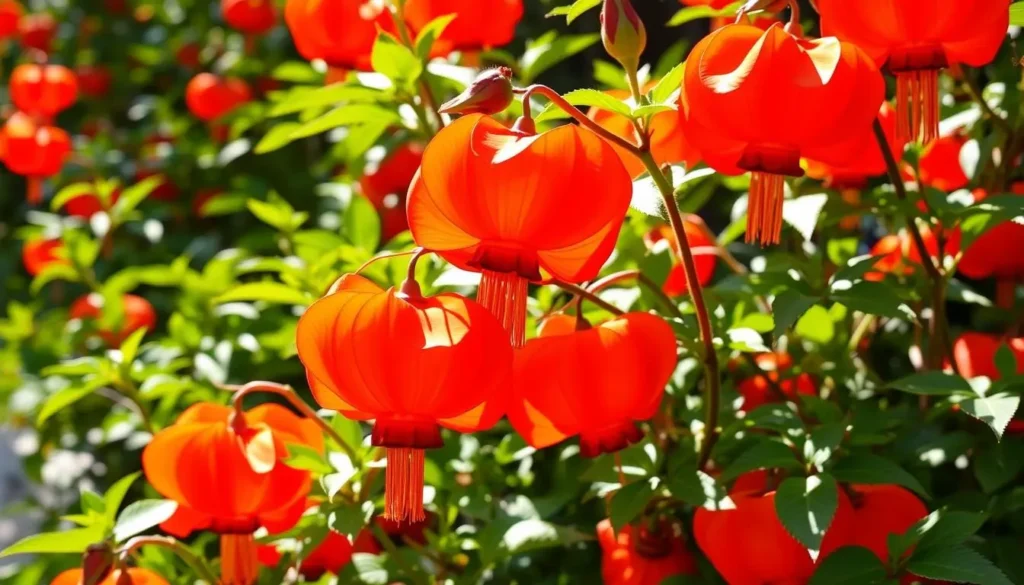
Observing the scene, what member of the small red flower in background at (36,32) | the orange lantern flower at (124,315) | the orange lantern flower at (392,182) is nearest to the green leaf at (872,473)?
the orange lantern flower at (392,182)

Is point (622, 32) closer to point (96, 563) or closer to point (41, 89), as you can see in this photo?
point (96, 563)

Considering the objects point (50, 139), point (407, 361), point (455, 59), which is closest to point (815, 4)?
point (407, 361)

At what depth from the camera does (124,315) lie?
2018mm

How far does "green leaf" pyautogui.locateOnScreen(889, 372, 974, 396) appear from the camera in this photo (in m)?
1.01

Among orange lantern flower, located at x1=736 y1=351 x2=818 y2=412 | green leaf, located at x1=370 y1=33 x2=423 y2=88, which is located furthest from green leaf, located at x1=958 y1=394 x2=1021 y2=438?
green leaf, located at x1=370 y1=33 x2=423 y2=88

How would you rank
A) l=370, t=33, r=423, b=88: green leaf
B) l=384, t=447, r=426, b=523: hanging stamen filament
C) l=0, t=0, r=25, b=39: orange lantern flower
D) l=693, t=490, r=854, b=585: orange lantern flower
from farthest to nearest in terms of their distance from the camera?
l=0, t=0, r=25, b=39: orange lantern flower → l=370, t=33, r=423, b=88: green leaf → l=693, t=490, r=854, b=585: orange lantern flower → l=384, t=447, r=426, b=523: hanging stamen filament

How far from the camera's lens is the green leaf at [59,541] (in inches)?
42.8

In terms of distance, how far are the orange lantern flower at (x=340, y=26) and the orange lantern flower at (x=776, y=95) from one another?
57 centimetres

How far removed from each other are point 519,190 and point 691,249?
578mm

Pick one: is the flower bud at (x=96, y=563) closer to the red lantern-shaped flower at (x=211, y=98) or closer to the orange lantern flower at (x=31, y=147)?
the orange lantern flower at (x=31, y=147)

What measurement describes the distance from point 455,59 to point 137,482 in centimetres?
97

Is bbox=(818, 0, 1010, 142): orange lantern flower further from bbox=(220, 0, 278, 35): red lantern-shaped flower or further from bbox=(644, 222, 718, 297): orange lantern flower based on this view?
bbox=(220, 0, 278, 35): red lantern-shaped flower

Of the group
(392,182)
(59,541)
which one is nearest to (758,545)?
(59,541)

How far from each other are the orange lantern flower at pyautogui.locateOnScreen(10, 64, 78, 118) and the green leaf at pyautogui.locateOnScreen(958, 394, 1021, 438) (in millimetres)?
2075
